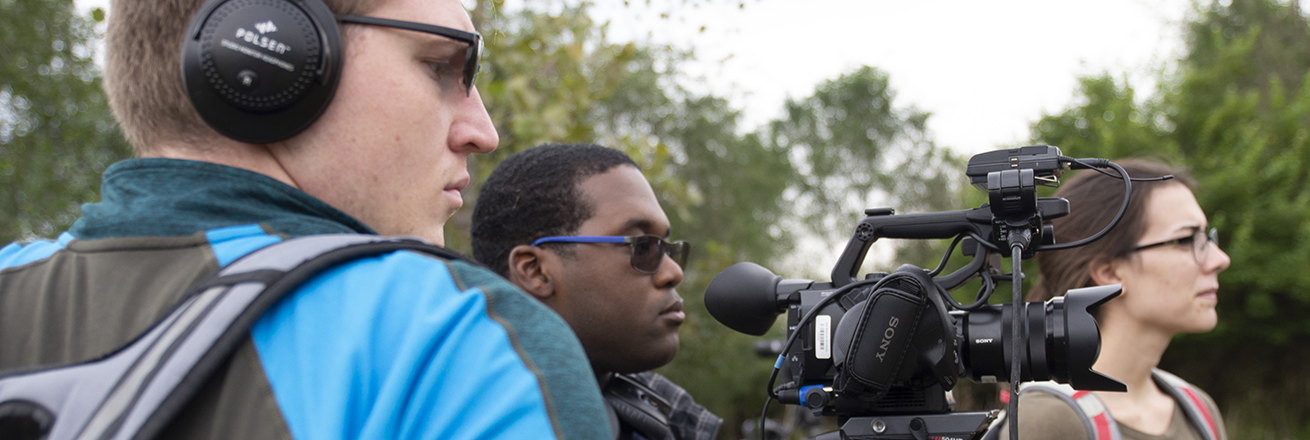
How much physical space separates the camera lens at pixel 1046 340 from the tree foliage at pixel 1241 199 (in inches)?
317

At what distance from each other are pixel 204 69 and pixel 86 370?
1.28 ft

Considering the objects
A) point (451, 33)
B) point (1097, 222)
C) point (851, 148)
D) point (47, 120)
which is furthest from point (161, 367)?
point (851, 148)

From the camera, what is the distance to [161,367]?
0.72 m

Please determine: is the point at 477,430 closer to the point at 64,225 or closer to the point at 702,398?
the point at 64,225

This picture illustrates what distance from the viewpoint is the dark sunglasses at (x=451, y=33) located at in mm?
1065

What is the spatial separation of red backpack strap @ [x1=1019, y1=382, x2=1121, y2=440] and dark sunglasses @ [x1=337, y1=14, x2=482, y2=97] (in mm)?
1955

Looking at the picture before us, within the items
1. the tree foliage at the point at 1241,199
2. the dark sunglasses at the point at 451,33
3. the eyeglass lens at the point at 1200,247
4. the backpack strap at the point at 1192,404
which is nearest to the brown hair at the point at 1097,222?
the eyeglass lens at the point at 1200,247

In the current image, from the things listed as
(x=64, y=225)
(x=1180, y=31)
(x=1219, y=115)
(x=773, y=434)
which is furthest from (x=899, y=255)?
(x=64, y=225)

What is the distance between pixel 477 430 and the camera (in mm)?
744

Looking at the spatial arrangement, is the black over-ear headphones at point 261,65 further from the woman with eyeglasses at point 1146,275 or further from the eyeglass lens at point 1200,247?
the eyeglass lens at point 1200,247

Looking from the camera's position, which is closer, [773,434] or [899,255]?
[773,434]

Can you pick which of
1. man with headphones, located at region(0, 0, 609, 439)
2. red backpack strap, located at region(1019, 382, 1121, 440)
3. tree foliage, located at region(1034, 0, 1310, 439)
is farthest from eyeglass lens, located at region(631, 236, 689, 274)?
tree foliage, located at region(1034, 0, 1310, 439)

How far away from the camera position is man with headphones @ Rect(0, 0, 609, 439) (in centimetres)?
76

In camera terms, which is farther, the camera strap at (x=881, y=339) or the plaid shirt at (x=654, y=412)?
the plaid shirt at (x=654, y=412)
